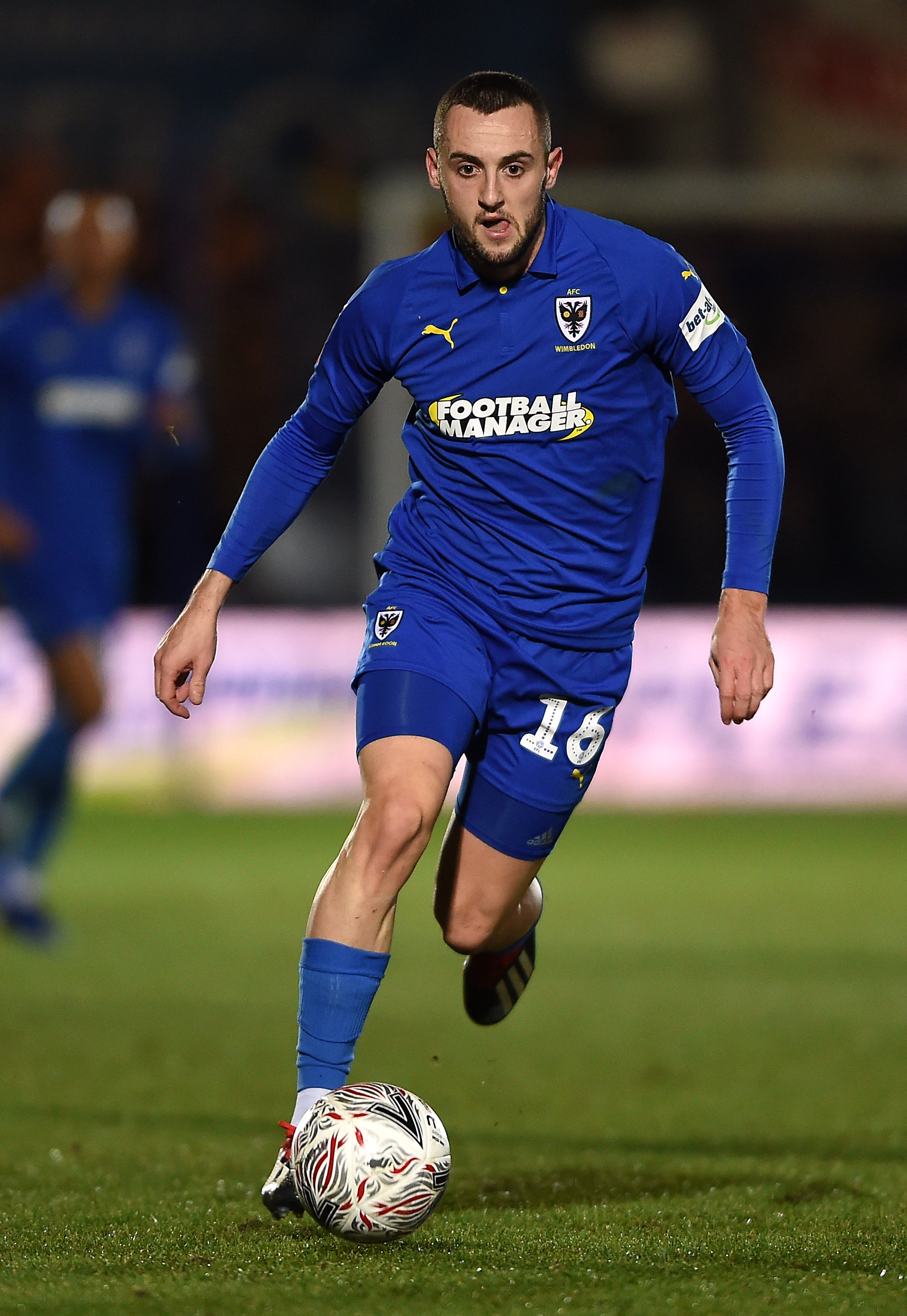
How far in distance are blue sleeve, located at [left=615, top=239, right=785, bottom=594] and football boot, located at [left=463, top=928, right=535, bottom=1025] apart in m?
1.38

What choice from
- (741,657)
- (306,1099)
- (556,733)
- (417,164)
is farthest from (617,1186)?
(417,164)

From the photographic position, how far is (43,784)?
802cm

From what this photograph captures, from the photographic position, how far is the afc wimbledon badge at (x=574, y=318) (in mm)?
3855

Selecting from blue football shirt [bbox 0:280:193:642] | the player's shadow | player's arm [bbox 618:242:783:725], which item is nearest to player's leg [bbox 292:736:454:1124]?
the player's shadow

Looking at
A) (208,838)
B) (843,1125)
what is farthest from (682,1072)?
(208,838)

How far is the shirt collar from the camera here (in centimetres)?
387

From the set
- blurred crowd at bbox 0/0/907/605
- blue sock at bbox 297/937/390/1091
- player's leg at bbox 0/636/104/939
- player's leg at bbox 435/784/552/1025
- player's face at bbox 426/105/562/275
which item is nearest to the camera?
blue sock at bbox 297/937/390/1091

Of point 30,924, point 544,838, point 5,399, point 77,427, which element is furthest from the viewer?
point 5,399

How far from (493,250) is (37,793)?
15.9 ft

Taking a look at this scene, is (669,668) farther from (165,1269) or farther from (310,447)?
(165,1269)

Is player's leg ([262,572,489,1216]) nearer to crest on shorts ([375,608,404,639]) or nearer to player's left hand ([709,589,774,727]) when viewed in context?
crest on shorts ([375,608,404,639])

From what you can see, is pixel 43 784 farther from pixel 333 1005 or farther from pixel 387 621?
pixel 333 1005

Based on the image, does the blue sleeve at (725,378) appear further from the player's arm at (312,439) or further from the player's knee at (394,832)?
the player's knee at (394,832)

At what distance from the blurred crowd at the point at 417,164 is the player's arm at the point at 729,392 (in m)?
10.6
